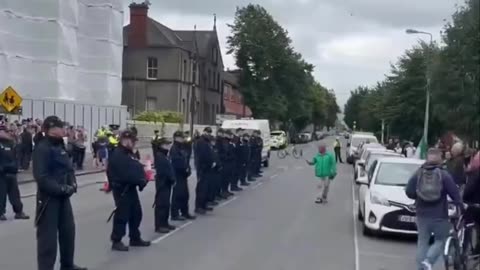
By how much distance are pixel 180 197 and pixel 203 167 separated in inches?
76.2

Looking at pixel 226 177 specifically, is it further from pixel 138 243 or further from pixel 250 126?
pixel 250 126

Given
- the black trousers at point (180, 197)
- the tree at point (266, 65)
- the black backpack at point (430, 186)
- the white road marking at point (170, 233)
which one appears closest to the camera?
the black backpack at point (430, 186)

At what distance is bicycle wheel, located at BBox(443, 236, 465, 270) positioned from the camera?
962 cm

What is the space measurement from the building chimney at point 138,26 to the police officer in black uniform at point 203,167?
57.1 meters

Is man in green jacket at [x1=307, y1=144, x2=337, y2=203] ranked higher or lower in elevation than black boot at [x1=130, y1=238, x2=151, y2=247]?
higher

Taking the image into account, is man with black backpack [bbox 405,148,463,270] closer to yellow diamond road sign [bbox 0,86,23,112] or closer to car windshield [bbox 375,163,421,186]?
car windshield [bbox 375,163,421,186]

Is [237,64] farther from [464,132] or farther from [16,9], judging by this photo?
[464,132]

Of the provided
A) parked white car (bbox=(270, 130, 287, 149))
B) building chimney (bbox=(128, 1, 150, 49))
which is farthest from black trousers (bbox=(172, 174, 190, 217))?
building chimney (bbox=(128, 1, 150, 49))

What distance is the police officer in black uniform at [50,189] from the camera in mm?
9039

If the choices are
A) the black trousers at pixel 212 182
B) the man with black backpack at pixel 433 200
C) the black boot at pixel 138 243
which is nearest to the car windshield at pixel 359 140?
the black trousers at pixel 212 182

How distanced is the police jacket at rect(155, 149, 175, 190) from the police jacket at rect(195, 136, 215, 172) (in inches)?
129

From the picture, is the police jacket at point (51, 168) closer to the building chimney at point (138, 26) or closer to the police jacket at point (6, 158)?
the police jacket at point (6, 158)

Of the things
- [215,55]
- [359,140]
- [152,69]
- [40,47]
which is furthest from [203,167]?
[215,55]

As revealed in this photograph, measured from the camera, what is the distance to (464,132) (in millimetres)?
26719
